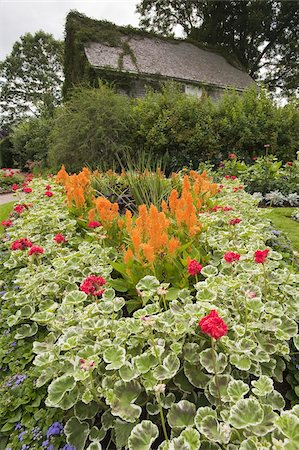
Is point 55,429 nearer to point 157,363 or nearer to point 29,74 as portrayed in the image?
point 157,363

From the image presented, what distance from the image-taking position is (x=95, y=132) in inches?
360

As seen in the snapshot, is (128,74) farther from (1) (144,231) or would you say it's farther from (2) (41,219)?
(1) (144,231)

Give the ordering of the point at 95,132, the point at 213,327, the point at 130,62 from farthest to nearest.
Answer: the point at 130,62 → the point at 95,132 → the point at 213,327

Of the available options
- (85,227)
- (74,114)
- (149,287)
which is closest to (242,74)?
(74,114)

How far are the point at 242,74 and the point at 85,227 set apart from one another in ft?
65.1

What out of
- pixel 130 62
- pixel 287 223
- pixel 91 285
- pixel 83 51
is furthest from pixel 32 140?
pixel 91 285

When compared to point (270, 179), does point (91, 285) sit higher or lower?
higher

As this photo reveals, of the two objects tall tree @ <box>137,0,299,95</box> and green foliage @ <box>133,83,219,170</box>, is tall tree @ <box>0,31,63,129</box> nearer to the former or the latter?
tall tree @ <box>137,0,299,95</box>

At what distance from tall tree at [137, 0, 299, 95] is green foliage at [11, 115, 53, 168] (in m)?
14.3

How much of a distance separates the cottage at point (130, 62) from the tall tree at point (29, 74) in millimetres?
17651

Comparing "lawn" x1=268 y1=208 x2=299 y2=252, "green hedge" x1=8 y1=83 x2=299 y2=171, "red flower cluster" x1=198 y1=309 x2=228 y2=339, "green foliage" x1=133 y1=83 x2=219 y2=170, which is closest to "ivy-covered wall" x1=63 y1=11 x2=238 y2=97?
"green hedge" x1=8 y1=83 x2=299 y2=171

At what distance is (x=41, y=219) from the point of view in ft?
11.4

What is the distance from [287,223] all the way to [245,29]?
26.3 metres

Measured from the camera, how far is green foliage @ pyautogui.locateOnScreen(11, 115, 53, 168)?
1678 centimetres
